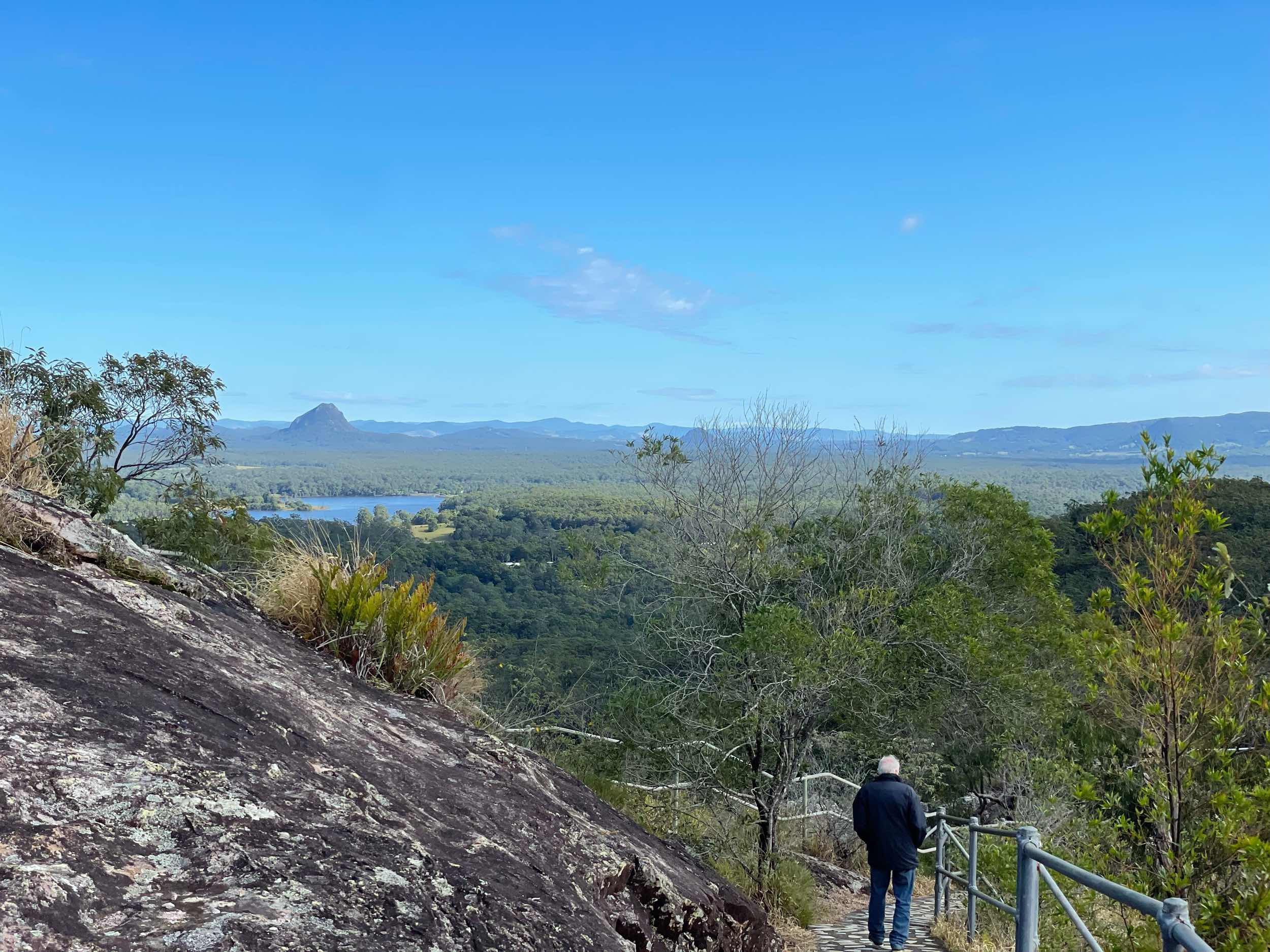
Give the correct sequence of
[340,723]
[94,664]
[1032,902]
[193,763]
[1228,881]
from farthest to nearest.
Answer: [1228,881] < [1032,902] < [340,723] < [94,664] < [193,763]

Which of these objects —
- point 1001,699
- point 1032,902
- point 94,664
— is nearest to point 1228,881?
point 1032,902

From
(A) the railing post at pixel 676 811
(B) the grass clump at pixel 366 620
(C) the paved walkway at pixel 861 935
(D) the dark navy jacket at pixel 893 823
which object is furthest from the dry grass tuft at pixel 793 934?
(B) the grass clump at pixel 366 620

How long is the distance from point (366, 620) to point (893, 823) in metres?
4.65

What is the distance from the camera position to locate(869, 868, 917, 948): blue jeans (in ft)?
25.0

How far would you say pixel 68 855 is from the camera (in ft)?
8.30

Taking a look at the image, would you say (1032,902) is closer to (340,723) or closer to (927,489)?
(340,723)

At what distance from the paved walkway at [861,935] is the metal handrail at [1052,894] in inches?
18.7

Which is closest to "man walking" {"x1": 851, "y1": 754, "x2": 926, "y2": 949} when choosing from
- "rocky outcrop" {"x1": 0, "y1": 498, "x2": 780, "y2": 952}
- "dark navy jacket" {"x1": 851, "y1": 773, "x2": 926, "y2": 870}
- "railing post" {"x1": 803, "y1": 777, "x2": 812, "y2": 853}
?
"dark navy jacket" {"x1": 851, "y1": 773, "x2": 926, "y2": 870}

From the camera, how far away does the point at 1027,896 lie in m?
4.70

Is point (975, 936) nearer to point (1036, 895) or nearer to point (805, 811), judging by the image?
point (1036, 895)

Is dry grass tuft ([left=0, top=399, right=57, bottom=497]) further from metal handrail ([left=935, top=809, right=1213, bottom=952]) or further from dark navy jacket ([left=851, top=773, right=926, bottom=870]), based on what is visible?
dark navy jacket ([left=851, top=773, right=926, bottom=870])

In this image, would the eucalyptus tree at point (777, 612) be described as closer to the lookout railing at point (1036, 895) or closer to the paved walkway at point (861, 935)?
the paved walkway at point (861, 935)

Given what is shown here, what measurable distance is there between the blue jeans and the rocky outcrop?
9.46 feet

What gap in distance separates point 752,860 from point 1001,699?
821 cm
